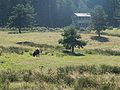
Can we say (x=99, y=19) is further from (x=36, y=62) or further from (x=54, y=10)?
(x=36, y=62)

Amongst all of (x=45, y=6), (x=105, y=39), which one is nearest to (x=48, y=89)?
(x=105, y=39)

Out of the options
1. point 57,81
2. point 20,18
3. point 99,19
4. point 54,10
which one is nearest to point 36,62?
point 57,81

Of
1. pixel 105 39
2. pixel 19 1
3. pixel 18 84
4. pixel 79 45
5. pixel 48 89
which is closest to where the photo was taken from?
pixel 48 89

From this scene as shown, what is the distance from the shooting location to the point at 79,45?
2625 inches

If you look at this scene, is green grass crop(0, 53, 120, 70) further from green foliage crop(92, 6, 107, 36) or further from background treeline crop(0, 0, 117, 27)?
background treeline crop(0, 0, 117, 27)

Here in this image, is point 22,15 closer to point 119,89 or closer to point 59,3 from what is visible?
point 59,3

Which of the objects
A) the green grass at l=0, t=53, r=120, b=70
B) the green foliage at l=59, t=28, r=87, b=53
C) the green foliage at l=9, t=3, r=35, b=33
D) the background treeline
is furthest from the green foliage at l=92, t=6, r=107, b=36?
the green grass at l=0, t=53, r=120, b=70

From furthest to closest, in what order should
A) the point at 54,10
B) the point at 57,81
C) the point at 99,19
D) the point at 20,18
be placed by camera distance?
the point at 54,10 → the point at 20,18 → the point at 99,19 → the point at 57,81

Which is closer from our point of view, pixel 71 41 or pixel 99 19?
pixel 71 41

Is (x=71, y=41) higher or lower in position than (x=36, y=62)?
lower

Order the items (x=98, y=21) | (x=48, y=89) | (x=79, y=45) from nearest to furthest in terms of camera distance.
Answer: (x=48, y=89) < (x=79, y=45) < (x=98, y=21)

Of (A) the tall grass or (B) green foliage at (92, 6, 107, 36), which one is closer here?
(A) the tall grass

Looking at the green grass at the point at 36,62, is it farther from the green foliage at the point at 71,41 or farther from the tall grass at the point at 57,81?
the green foliage at the point at 71,41

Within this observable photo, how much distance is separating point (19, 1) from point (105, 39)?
64625mm
